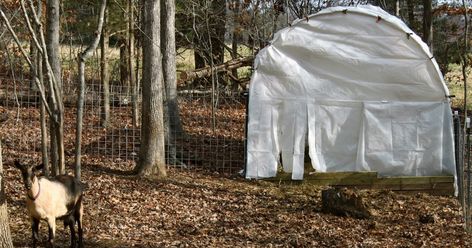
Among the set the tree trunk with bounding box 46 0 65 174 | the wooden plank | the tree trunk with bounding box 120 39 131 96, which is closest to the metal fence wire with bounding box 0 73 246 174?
the tree trunk with bounding box 120 39 131 96

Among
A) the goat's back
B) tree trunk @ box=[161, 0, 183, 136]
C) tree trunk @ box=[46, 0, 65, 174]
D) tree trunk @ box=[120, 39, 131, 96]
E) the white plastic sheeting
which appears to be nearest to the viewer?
the goat's back

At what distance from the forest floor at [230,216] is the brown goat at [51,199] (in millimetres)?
697

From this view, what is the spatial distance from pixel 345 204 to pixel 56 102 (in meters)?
4.75

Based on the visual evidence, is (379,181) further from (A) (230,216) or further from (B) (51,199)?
(B) (51,199)

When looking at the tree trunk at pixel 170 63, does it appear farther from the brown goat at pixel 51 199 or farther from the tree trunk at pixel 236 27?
the brown goat at pixel 51 199

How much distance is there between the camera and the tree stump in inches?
393

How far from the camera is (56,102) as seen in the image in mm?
7953

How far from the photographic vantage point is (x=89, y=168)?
479 inches

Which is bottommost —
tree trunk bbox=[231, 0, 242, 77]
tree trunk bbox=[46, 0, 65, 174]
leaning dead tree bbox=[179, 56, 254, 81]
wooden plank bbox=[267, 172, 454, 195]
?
wooden plank bbox=[267, 172, 454, 195]

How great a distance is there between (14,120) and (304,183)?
26.3ft

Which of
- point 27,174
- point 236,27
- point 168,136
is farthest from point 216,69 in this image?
point 27,174

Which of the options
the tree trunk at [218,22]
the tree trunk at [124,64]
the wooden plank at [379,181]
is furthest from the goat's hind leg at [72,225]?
the tree trunk at [124,64]

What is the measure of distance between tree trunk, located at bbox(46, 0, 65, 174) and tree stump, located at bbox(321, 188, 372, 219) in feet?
13.7

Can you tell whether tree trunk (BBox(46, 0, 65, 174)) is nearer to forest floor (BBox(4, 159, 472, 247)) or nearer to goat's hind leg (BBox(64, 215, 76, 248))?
forest floor (BBox(4, 159, 472, 247))
